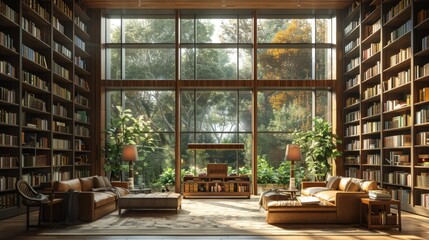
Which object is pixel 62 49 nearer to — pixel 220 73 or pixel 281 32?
pixel 220 73

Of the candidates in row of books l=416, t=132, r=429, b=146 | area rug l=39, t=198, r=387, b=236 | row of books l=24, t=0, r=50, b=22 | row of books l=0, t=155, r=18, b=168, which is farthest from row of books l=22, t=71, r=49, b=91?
row of books l=416, t=132, r=429, b=146

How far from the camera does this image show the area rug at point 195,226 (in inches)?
316

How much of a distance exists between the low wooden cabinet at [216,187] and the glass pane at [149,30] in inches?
177

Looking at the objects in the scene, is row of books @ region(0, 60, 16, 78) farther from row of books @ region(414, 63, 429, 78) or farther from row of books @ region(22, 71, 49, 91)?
row of books @ region(414, 63, 429, 78)

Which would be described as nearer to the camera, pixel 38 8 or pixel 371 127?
pixel 38 8

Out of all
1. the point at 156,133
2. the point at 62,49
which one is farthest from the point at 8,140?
the point at 156,133

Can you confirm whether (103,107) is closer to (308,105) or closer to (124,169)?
(124,169)

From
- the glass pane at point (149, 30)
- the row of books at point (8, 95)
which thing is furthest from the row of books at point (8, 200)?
the glass pane at point (149, 30)

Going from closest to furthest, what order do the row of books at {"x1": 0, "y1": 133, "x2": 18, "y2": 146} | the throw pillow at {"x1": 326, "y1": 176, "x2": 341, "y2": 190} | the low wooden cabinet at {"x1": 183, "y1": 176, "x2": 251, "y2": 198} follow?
the row of books at {"x1": 0, "y1": 133, "x2": 18, "y2": 146} → the throw pillow at {"x1": 326, "y1": 176, "x2": 341, "y2": 190} → the low wooden cabinet at {"x1": 183, "y1": 176, "x2": 251, "y2": 198}

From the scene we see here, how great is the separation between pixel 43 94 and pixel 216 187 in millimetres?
5221

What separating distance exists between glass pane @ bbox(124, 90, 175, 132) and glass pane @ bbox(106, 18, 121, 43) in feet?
5.88

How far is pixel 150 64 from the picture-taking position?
16031mm

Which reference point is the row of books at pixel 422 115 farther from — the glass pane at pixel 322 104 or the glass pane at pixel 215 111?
the glass pane at pixel 215 111

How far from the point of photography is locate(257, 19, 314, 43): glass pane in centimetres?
1608
